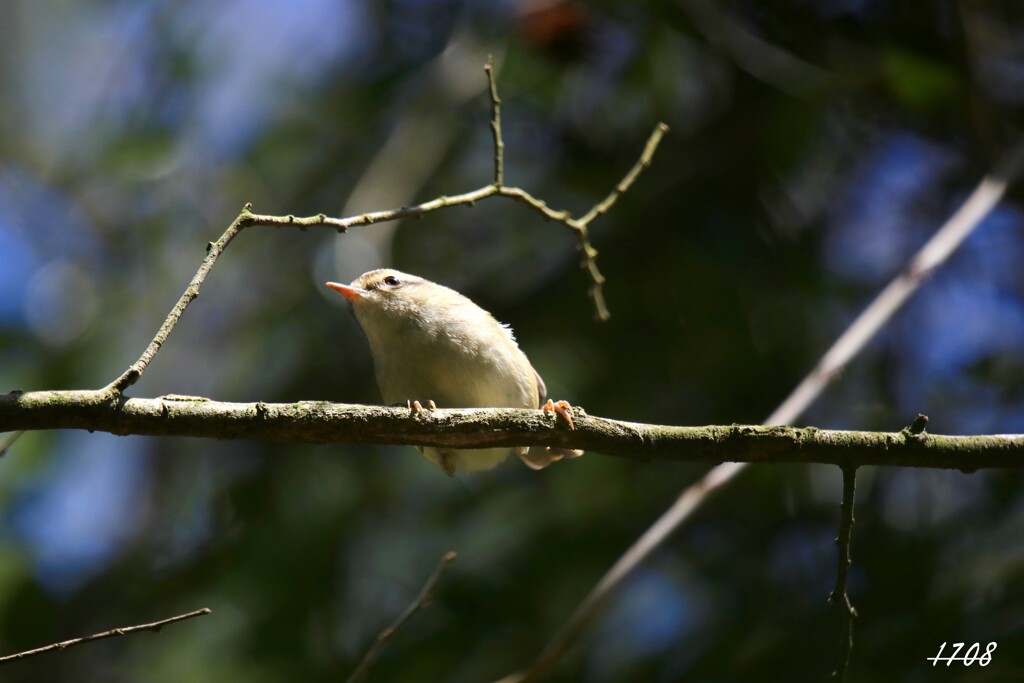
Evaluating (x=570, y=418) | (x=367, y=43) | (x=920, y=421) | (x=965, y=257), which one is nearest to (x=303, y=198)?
(x=367, y=43)

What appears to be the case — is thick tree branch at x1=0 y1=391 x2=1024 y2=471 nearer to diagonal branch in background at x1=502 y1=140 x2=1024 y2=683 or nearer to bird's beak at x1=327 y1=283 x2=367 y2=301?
diagonal branch in background at x1=502 y1=140 x2=1024 y2=683

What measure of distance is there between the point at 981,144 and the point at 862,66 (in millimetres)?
897

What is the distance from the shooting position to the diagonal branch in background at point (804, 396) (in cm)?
342

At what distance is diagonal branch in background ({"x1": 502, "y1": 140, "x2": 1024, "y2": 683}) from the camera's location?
3.42 metres

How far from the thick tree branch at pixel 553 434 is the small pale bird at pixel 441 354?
129cm

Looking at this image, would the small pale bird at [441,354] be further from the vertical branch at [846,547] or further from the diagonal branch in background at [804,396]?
the vertical branch at [846,547]

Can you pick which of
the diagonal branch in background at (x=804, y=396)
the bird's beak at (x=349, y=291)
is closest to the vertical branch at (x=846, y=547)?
the diagonal branch in background at (x=804, y=396)

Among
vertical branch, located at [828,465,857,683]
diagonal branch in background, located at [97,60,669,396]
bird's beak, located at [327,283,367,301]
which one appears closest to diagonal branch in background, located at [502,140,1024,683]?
vertical branch, located at [828,465,857,683]

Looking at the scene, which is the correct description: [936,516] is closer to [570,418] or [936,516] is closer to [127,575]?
[570,418]

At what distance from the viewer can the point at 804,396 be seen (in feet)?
12.9

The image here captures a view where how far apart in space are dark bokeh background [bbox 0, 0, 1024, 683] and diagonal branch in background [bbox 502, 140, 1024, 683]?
1.03 m

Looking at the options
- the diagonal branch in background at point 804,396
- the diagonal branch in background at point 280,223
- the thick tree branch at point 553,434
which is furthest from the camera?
the diagonal branch in background at point 804,396

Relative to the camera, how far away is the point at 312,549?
6.43 m

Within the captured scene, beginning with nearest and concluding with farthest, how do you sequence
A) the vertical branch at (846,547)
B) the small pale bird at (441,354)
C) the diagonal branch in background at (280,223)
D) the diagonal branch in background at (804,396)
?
1. the diagonal branch in background at (280,223)
2. the vertical branch at (846,547)
3. the diagonal branch in background at (804,396)
4. the small pale bird at (441,354)
